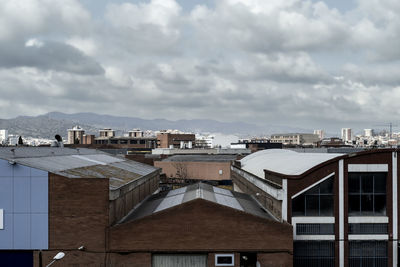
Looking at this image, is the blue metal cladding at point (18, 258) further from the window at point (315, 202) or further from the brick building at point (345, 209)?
the window at point (315, 202)

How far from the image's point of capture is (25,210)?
1158 inches

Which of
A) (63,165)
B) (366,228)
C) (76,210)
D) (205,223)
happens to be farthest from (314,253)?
(63,165)

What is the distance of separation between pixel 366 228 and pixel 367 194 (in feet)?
9.48

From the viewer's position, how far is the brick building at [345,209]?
3353cm

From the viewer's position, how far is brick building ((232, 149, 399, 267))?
33.5 metres

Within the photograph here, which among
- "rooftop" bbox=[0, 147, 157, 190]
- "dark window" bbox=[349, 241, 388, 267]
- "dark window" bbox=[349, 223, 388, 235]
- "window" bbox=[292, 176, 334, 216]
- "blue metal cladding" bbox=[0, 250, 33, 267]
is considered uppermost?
"rooftop" bbox=[0, 147, 157, 190]

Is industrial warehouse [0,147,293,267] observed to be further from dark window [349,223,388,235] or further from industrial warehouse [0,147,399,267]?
dark window [349,223,388,235]

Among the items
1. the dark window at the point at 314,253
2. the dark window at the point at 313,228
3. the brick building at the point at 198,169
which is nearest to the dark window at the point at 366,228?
the dark window at the point at 313,228

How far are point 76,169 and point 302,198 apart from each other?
66.8 ft

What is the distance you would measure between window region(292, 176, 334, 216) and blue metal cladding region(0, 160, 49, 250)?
66.1ft

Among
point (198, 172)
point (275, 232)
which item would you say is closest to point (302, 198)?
point (275, 232)

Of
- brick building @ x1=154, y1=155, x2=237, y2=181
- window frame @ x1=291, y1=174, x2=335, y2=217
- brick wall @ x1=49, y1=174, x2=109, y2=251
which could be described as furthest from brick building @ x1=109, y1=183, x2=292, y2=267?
brick building @ x1=154, y1=155, x2=237, y2=181

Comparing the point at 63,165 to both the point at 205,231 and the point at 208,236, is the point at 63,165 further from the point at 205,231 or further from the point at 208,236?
the point at 208,236

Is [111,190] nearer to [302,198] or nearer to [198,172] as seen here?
[302,198]
